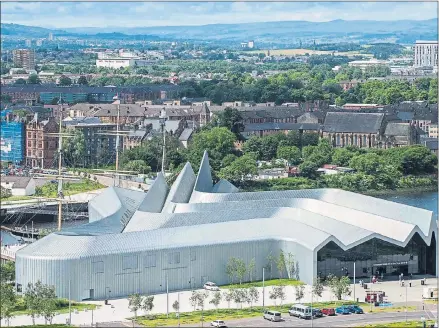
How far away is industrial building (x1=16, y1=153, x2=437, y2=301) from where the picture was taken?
1969 centimetres

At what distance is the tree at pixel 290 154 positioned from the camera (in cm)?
3791

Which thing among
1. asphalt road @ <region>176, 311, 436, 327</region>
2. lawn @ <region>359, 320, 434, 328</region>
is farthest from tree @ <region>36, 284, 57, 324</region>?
lawn @ <region>359, 320, 434, 328</region>

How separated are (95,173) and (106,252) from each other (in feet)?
50.4

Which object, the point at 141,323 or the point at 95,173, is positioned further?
the point at 95,173

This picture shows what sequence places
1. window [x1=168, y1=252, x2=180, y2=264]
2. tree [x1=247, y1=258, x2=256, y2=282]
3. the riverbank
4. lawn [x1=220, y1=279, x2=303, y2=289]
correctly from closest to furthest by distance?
window [x1=168, y1=252, x2=180, y2=264] → lawn [x1=220, y1=279, x2=303, y2=289] → tree [x1=247, y1=258, x2=256, y2=282] → the riverbank

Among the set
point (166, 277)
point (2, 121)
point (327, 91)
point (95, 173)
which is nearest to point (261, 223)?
point (166, 277)

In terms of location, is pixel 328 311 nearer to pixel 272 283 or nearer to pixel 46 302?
pixel 272 283

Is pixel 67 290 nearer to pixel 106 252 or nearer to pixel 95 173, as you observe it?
pixel 106 252

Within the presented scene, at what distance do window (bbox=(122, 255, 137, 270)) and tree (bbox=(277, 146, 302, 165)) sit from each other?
1823 cm

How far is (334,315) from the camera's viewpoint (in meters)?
18.1

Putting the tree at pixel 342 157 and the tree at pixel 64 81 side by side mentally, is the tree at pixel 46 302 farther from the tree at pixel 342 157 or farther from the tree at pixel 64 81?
the tree at pixel 64 81

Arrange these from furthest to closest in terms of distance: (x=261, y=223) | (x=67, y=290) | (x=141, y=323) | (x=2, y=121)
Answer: (x=2, y=121) < (x=261, y=223) < (x=67, y=290) < (x=141, y=323)

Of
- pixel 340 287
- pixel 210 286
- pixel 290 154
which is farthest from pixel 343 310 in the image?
pixel 290 154

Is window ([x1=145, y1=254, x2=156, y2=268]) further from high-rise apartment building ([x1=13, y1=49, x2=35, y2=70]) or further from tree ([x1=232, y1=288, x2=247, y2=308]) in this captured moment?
high-rise apartment building ([x1=13, y1=49, x2=35, y2=70])
